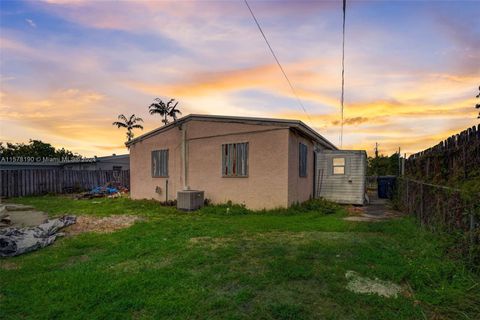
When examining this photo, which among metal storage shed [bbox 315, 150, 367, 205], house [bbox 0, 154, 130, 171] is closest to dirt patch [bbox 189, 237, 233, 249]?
metal storage shed [bbox 315, 150, 367, 205]

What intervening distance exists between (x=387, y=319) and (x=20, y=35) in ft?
35.6

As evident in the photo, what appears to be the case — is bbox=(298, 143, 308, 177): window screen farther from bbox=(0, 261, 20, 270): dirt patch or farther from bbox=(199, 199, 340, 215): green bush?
bbox=(0, 261, 20, 270): dirt patch

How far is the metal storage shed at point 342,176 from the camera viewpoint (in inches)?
520

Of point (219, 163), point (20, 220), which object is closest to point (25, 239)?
point (20, 220)

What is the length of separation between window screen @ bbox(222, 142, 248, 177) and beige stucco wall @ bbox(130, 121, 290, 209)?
0.19 m

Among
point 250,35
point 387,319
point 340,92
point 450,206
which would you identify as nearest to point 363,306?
point 387,319

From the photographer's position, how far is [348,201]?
43.8 ft

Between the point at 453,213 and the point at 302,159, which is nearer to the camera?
the point at 453,213

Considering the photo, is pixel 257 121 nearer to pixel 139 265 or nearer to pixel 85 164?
pixel 139 265

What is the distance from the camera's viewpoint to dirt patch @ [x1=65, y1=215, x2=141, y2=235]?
7660 millimetres

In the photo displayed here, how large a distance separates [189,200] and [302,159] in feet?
15.8

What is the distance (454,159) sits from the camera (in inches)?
218

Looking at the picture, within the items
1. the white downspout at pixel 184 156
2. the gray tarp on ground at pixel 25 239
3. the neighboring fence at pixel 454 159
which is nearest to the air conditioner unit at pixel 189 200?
the white downspout at pixel 184 156

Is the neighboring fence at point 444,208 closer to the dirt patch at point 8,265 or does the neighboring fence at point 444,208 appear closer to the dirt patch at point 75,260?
the dirt patch at point 75,260
